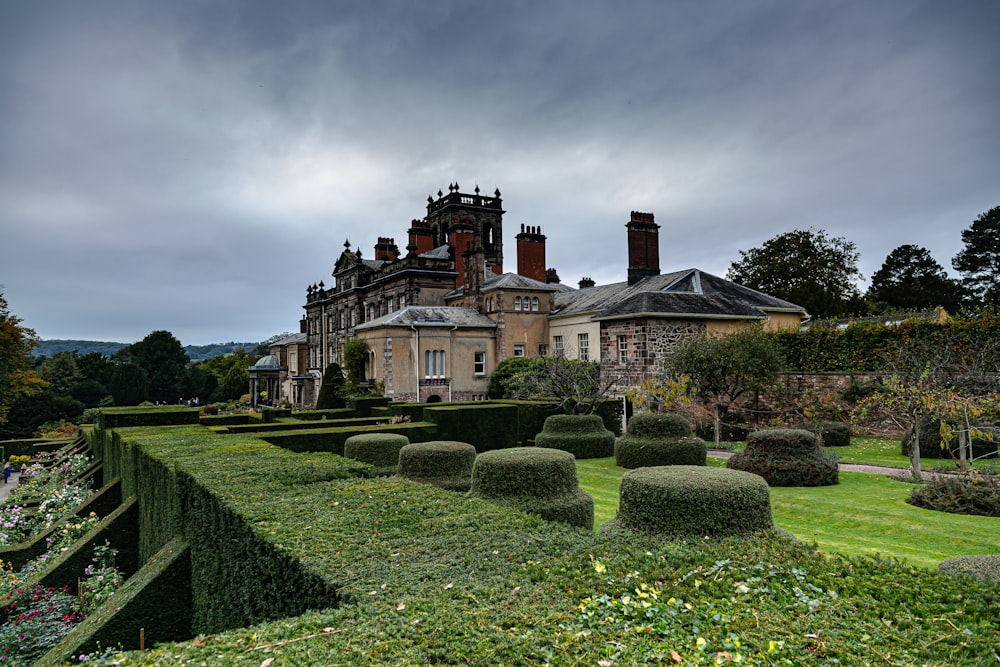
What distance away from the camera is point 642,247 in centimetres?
3312

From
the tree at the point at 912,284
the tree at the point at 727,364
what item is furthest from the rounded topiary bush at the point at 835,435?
the tree at the point at 912,284

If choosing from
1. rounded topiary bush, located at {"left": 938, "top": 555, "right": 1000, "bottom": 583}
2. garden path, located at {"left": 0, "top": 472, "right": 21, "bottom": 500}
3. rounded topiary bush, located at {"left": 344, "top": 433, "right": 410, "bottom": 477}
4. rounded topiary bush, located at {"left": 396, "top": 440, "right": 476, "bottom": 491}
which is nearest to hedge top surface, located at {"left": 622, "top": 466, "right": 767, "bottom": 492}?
rounded topiary bush, located at {"left": 938, "top": 555, "right": 1000, "bottom": 583}

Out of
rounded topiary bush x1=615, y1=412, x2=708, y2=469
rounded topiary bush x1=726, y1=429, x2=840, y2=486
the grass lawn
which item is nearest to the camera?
the grass lawn

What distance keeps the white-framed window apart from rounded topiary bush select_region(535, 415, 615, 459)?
1370cm

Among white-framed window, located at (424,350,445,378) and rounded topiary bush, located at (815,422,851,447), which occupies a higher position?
white-framed window, located at (424,350,445,378)

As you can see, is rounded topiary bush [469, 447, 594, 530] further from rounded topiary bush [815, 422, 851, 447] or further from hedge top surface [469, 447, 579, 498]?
Answer: rounded topiary bush [815, 422, 851, 447]

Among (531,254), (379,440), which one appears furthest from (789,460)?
(531,254)

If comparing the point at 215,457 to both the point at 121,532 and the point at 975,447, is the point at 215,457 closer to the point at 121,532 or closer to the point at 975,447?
the point at 121,532

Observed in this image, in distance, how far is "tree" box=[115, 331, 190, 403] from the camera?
220 ft

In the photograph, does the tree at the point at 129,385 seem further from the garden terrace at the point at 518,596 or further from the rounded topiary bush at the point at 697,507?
the rounded topiary bush at the point at 697,507

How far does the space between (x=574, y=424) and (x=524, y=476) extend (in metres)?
12.4

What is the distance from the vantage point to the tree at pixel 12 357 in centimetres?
3469

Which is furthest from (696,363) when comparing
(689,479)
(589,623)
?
(589,623)

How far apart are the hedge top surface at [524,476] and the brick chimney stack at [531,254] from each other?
31.2 m
